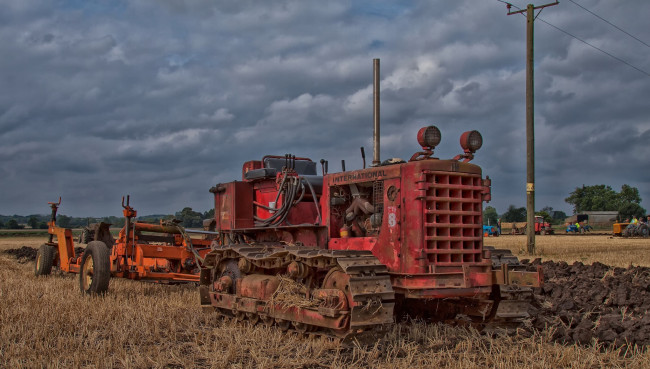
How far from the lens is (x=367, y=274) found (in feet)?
23.9

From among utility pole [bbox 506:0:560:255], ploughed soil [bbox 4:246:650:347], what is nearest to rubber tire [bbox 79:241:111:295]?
ploughed soil [bbox 4:246:650:347]

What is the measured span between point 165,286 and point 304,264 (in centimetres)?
684

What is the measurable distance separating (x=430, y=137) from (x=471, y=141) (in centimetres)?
69

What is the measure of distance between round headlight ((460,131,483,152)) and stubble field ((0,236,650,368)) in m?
2.48

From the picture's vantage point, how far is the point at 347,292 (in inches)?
290

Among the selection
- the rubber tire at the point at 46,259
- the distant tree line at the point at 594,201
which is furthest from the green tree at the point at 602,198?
the rubber tire at the point at 46,259

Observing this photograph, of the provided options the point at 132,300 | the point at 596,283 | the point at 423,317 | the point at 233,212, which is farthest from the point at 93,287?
the point at 596,283

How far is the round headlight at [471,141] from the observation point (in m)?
8.44

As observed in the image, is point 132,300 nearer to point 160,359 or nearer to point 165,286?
point 165,286

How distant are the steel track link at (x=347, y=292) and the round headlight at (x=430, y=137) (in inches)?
65.0

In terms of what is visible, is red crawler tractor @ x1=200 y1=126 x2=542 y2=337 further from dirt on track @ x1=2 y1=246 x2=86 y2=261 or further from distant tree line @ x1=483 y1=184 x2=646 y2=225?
distant tree line @ x1=483 y1=184 x2=646 y2=225

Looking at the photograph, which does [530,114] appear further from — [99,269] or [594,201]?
[594,201]

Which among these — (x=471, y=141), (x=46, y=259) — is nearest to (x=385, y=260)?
(x=471, y=141)

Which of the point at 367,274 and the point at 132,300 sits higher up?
the point at 367,274
